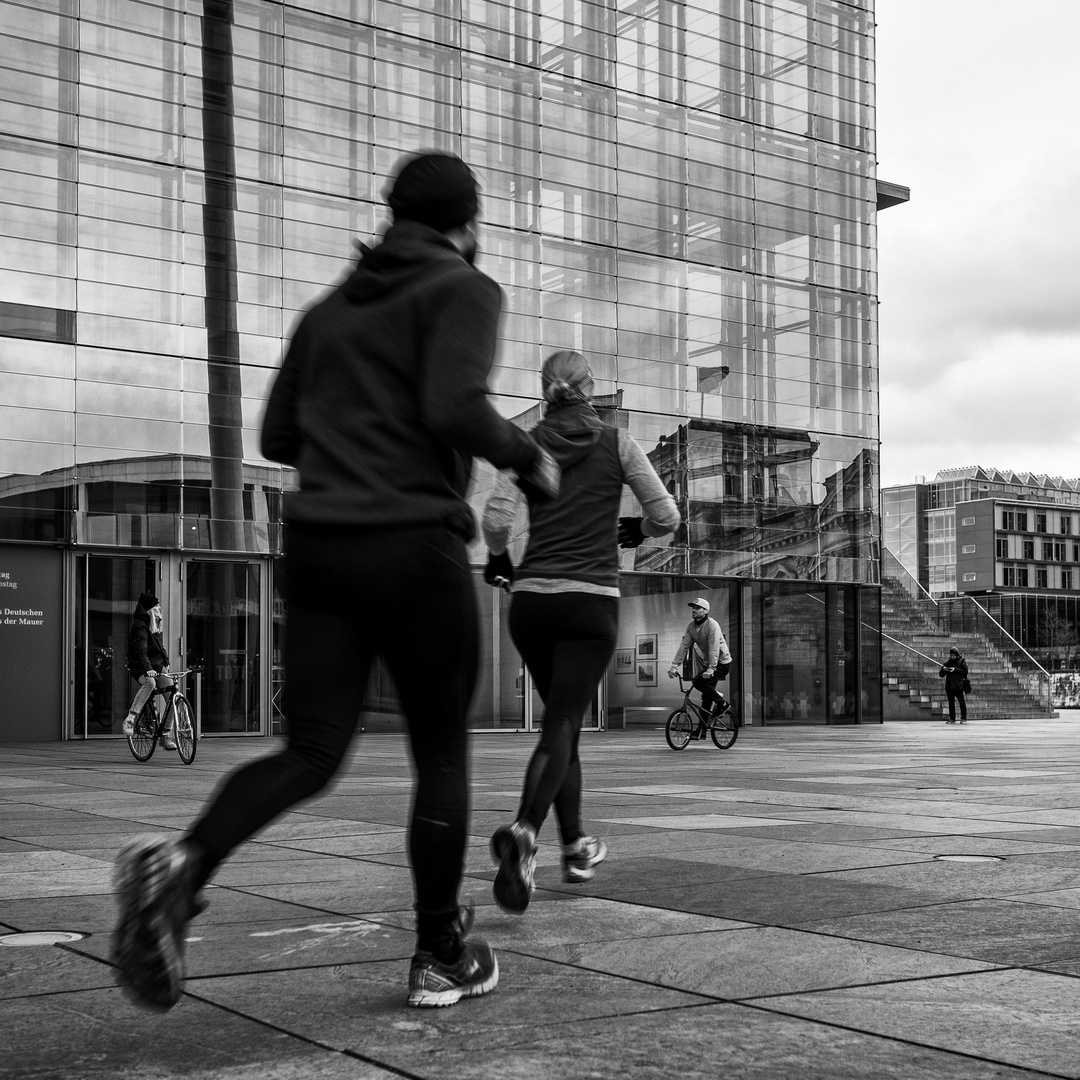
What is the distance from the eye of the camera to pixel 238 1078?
102 inches

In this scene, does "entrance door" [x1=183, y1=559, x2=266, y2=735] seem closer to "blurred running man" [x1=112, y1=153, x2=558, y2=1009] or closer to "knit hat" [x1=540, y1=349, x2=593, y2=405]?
"knit hat" [x1=540, y1=349, x2=593, y2=405]

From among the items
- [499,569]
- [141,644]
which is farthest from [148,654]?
[499,569]

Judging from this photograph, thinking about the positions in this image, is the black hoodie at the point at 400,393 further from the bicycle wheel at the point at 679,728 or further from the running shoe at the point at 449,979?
the bicycle wheel at the point at 679,728

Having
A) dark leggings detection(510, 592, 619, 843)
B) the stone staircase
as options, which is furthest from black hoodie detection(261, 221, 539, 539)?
the stone staircase

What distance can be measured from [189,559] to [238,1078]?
1908cm

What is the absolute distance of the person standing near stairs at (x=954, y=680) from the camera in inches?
1266

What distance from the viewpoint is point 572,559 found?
509 cm

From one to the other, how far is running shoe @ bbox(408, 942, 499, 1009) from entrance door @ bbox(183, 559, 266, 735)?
1815 cm

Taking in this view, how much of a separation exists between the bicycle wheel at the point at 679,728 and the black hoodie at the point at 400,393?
15144 millimetres

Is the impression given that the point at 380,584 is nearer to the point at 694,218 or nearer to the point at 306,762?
the point at 306,762

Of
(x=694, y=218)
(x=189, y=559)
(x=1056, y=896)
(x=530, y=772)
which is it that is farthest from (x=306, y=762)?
(x=694, y=218)

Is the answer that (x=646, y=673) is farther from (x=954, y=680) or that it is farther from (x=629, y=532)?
(x=629, y=532)

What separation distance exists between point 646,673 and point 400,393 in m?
22.7

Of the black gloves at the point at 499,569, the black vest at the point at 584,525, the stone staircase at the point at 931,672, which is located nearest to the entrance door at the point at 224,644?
the black vest at the point at 584,525
